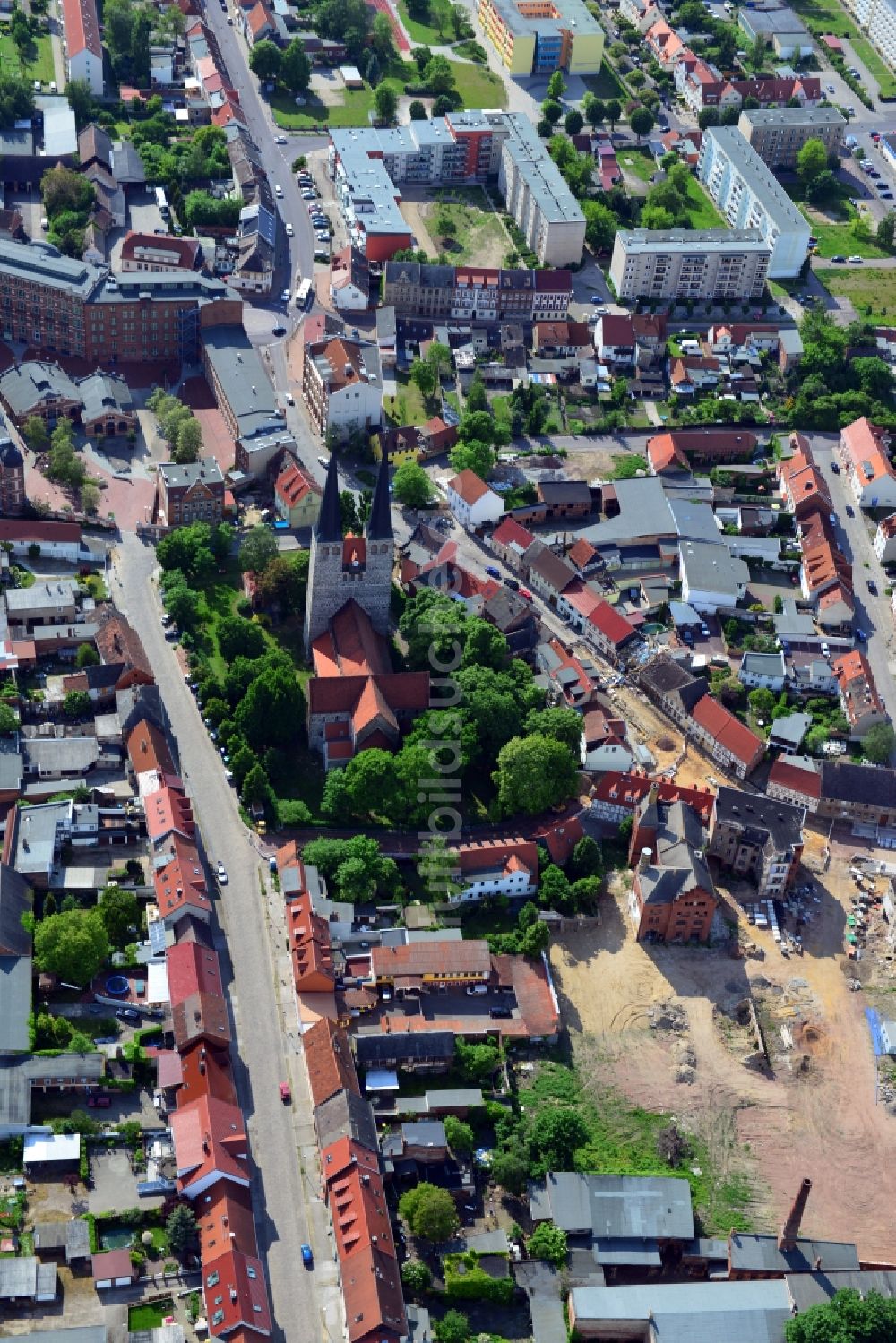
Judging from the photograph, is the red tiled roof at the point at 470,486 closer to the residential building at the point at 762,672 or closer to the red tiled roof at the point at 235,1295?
the residential building at the point at 762,672

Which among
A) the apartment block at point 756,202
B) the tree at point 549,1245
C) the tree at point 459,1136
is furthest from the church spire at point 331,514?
the apartment block at point 756,202

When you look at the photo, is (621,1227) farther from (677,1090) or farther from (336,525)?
(336,525)

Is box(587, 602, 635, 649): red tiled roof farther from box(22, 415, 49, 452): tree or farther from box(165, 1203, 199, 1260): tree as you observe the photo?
box(165, 1203, 199, 1260): tree

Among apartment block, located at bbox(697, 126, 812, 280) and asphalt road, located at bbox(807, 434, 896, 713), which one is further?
apartment block, located at bbox(697, 126, 812, 280)

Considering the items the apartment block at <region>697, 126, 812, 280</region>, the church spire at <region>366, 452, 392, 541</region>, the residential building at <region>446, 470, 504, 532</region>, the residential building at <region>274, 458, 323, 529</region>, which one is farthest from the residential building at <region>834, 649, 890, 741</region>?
the apartment block at <region>697, 126, 812, 280</region>

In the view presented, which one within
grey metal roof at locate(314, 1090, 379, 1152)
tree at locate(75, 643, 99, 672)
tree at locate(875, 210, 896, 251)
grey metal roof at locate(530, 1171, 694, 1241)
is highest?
tree at locate(875, 210, 896, 251)

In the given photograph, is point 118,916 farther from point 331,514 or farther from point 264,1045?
point 331,514
